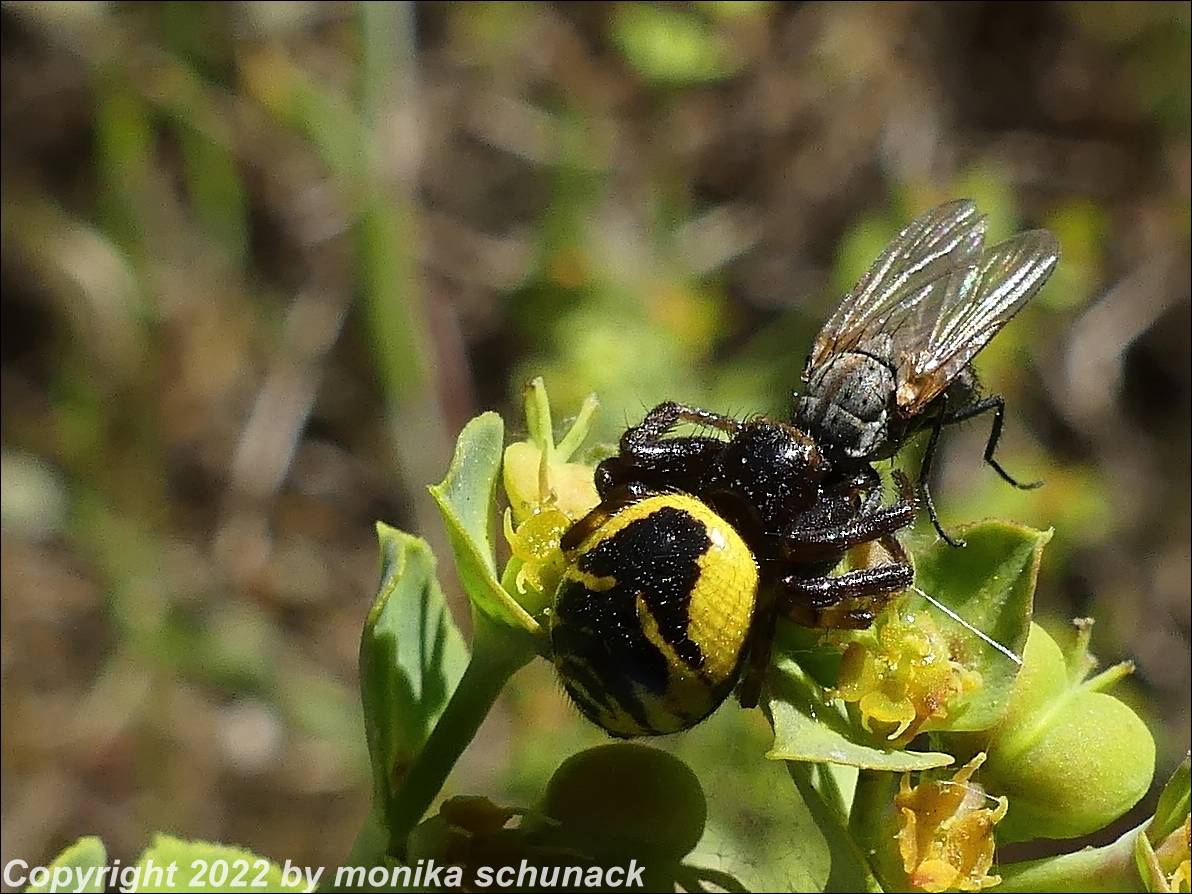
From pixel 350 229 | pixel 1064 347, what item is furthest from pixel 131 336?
pixel 1064 347

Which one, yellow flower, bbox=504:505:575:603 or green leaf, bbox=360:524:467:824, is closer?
yellow flower, bbox=504:505:575:603

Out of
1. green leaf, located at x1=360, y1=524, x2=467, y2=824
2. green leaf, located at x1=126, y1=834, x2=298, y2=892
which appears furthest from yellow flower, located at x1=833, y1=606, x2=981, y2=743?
green leaf, located at x1=126, y1=834, x2=298, y2=892

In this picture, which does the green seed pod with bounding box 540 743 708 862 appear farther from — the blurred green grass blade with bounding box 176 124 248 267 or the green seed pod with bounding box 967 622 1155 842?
the blurred green grass blade with bounding box 176 124 248 267

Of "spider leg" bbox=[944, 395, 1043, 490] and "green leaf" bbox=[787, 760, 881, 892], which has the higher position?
"spider leg" bbox=[944, 395, 1043, 490]

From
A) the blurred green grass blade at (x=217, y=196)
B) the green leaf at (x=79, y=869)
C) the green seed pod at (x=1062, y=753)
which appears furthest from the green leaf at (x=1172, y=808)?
the blurred green grass blade at (x=217, y=196)

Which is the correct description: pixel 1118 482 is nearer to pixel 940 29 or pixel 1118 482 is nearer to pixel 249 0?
pixel 940 29

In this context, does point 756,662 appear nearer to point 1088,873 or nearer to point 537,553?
point 537,553

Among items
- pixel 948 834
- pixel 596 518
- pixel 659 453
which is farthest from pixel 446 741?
pixel 948 834
